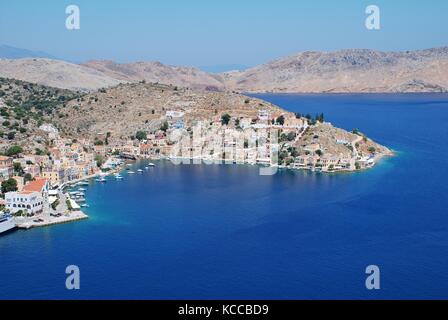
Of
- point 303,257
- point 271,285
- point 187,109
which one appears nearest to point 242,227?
point 303,257

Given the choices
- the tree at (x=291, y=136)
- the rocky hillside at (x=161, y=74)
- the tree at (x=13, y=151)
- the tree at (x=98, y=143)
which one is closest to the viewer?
the tree at (x=13, y=151)

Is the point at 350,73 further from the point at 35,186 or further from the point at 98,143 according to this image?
the point at 35,186

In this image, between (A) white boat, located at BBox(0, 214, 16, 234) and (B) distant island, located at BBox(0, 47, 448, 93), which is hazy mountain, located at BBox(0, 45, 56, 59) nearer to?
(B) distant island, located at BBox(0, 47, 448, 93)

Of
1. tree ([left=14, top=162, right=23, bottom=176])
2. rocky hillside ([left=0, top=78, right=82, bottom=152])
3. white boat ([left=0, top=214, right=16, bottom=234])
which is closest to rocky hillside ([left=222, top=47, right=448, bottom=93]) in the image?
rocky hillside ([left=0, top=78, right=82, bottom=152])

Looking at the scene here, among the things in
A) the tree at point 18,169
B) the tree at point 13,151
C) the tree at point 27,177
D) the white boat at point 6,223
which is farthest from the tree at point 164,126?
the white boat at point 6,223

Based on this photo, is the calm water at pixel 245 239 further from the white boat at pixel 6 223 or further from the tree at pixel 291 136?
the tree at pixel 291 136

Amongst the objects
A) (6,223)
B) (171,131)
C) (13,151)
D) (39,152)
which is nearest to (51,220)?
(6,223)

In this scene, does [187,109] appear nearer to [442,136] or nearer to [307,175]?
[307,175]
